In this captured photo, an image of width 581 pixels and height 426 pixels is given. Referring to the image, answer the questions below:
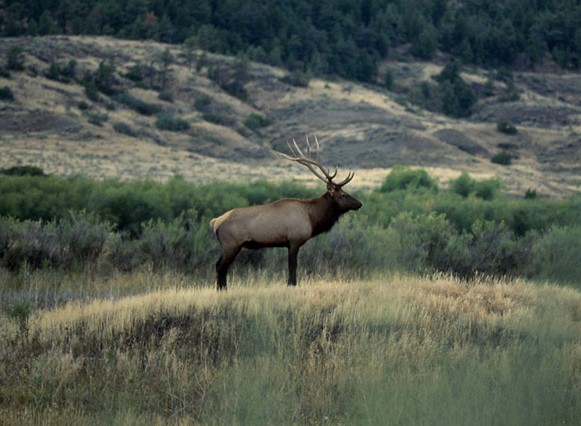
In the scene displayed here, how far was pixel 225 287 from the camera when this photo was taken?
36.9 ft

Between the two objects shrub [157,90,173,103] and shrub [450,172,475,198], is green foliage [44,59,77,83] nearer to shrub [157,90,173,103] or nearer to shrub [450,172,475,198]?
shrub [157,90,173,103]

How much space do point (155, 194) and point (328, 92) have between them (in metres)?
53.9

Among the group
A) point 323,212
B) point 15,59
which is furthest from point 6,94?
point 323,212

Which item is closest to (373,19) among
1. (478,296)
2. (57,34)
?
(57,34)

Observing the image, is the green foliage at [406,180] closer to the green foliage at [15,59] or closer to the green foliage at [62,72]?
the green foliage at [62,72]

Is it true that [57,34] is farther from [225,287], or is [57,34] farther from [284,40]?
[225,287]

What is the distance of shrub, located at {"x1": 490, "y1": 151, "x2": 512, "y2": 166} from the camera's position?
60.6m

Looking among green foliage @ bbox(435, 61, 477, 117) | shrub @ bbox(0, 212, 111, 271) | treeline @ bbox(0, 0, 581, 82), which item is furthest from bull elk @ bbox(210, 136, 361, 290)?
green foliage @ bbox(435, 61, 477, 117)

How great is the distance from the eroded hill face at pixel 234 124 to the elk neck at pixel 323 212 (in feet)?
99.4

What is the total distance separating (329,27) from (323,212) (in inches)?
3219

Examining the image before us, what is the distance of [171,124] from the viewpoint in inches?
2452

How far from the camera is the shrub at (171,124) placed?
6200cm

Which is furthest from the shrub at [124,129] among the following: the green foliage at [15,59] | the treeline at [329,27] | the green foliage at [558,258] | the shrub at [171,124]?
the green foliage at [558,258]

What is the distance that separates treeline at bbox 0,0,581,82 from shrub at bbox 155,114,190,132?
15897 millimetres
